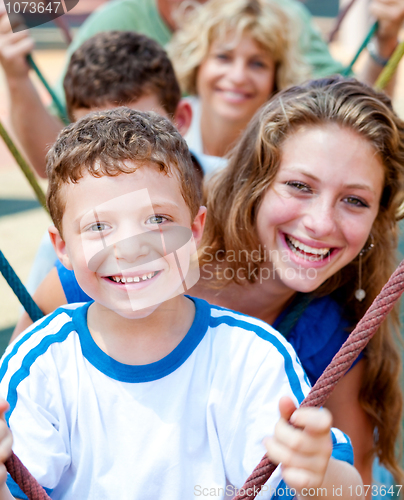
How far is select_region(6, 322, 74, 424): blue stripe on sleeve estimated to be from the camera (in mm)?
586

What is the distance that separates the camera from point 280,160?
0.83 metres

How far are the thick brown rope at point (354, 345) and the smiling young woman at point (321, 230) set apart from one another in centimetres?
28

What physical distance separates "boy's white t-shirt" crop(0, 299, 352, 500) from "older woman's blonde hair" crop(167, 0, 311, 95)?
0.96 meters

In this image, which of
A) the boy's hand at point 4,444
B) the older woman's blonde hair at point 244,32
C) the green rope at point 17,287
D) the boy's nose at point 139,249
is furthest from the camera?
the older woman's blonde hair at point 244,32

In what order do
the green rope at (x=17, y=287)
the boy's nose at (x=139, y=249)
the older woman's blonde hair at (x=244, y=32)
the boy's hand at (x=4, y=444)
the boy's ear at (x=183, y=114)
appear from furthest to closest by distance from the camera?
the older woman's blonde hair at (x=244, y=32) → the boy's ear at (x=183, y=114) → the green rope at (x=17, y=287) → the boy's nose at (x=139, y=249) → the boy's hand at (x=4, y=444)

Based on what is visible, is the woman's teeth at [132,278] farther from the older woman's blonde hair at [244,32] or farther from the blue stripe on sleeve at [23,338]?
the older woman's blonde hair at [244,32]

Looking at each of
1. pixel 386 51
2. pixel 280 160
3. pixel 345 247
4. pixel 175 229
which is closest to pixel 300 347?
pixel 345 247

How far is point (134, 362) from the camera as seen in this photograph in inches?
24.9

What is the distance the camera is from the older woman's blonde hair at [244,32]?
4.58 ft

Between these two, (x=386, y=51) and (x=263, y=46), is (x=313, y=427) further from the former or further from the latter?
(x=386, y=51)

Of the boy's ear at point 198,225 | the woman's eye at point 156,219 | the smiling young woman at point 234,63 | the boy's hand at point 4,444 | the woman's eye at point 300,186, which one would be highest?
the woman's eye at point 156,219

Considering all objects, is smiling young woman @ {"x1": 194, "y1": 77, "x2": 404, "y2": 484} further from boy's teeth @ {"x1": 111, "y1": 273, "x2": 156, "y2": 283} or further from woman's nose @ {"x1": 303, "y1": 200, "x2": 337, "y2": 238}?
boy's teeth @ {"x1": 111, "y1": 273, "x2": 156, "y2": 283}

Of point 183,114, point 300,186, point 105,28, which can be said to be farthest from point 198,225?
point 105,28

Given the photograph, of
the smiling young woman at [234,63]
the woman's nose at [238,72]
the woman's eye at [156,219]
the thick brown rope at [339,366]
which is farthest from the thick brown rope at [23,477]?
the woman's nose at [238,72]
